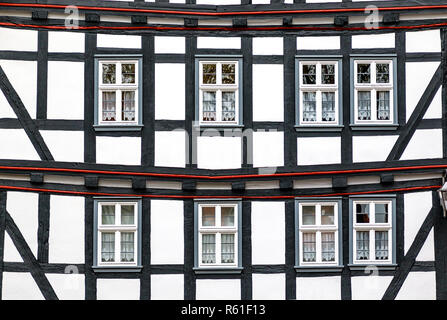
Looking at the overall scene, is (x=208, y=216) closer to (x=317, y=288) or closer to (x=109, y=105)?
(x=317, y=288)

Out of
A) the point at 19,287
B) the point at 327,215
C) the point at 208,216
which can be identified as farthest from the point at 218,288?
the point at 19,287

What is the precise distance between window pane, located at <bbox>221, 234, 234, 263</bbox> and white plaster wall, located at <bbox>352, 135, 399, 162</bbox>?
8.56 ft

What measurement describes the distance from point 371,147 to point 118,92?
4596 mm

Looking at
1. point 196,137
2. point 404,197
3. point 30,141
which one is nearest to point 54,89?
point 30,141

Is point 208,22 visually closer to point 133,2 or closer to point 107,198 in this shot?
point 133,2

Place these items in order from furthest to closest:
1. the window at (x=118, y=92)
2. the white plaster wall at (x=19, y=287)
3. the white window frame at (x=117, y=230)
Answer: the window at (x=118, y=92)
the white window frame at (x=117, y=230)
the white plaster wall at (x=19, y=287)

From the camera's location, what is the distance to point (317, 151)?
78.7ft

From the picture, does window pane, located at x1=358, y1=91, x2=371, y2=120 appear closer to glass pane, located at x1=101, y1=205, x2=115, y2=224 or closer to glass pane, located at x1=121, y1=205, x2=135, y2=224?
glass pane, located at x1=121, y1=205, x2=135, y2=224

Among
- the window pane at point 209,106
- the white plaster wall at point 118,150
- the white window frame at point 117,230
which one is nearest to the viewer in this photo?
the white window frame at point 117,230

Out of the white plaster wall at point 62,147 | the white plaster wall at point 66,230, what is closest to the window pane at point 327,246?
the white plaster wall at point 66,230

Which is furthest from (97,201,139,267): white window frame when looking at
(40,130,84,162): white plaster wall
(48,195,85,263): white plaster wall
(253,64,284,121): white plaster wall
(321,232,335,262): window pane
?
(321,232,335,262): window pane

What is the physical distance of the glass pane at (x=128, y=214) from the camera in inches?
944

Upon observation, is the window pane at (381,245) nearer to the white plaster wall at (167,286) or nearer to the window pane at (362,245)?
the window pane at (362,245)

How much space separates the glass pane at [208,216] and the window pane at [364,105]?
311cm
